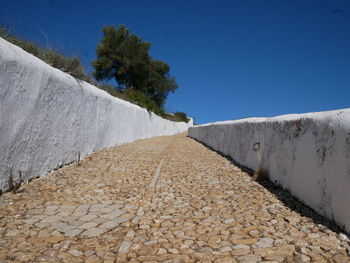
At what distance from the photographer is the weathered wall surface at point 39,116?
12.1 ft

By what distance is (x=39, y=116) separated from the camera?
4.50m

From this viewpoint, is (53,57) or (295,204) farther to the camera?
(53,57)

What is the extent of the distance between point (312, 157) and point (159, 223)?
203cm

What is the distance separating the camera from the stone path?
2.32m

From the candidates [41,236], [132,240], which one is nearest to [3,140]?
[41,236]

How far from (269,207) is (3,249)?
2.93 metres

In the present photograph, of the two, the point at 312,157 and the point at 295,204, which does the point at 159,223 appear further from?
the point at 312,157

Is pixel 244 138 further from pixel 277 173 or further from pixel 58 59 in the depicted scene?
pixel 58 59

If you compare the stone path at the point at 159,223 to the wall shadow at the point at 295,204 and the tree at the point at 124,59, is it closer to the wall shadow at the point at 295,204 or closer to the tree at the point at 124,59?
the wall shadow at the point at 295,204

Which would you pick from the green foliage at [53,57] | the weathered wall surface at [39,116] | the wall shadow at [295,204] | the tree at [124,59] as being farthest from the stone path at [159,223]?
the tree at [124,59]

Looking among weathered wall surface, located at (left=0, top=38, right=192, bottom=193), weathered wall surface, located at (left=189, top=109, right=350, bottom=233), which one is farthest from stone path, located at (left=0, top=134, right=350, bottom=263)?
weathered wall surface, located at (left=0, top=38, right=192, bottom=193)

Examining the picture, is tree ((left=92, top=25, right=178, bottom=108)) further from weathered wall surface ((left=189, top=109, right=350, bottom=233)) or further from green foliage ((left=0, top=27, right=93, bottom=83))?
weathered wall surface ((left=189, top=109, right=350, bottom=233))

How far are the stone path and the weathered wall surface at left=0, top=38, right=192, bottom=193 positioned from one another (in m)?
0.42

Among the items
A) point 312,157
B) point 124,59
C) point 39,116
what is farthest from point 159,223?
point 124,59
